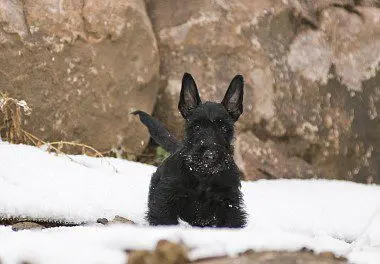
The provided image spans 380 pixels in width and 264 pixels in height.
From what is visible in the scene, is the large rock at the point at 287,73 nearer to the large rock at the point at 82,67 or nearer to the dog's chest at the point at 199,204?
the large rock at the point at 82,67

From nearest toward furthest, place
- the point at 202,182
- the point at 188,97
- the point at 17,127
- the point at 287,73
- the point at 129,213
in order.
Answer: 1. the point at 202,182
2. the point at 188,97
3. the point at 129,213
4. the point at 17,127
5. the point at 287,73

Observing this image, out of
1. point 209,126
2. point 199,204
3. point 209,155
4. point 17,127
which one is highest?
point 209,126

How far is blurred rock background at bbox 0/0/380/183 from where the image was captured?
698 centimetres

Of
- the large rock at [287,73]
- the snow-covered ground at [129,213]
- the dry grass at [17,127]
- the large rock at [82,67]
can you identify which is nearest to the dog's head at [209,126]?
the snow-covered ground at [129,213]

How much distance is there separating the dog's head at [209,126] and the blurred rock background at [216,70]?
246 cm

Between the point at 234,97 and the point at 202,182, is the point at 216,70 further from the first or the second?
the point at 202,182

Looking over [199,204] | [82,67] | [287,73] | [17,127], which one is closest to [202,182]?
[199,204]

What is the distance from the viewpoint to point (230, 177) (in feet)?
15.5

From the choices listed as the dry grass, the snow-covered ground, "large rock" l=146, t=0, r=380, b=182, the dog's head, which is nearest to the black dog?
the dog's head

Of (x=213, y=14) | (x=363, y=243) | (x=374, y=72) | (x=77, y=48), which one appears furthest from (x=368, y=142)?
(x=363, y=243)

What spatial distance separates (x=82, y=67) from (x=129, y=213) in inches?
86.1

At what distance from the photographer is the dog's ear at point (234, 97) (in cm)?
493

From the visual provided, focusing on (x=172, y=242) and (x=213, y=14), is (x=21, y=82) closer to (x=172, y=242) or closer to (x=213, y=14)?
(x=213, y=14)

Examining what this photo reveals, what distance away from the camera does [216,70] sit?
25.3ft
